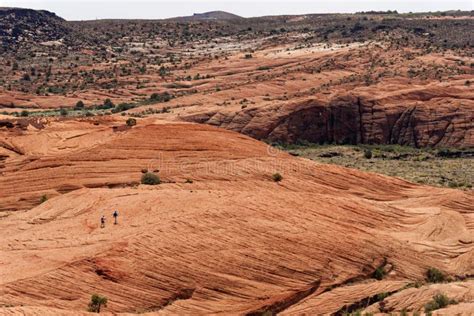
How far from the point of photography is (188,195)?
1234 inches

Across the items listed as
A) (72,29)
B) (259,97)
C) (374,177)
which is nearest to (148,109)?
(259,97)

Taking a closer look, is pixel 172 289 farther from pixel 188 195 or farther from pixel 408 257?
pixel 408 257

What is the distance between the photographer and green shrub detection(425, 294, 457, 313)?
24.5 meters

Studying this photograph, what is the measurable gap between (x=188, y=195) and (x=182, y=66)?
78.9 metres

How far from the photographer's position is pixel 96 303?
23.9m

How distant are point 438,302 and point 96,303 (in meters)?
→ 10.9

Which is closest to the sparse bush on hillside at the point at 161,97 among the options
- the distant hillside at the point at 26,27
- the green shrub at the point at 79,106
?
the green shrub at the point at 79,106

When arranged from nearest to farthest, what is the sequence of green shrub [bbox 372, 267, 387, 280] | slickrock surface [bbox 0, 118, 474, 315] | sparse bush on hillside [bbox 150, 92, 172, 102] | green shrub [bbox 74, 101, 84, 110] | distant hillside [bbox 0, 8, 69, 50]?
slickrock surface [bbox 0, 118, 474, 315] → green shrub [bbox 372, 267, 387, 280] → green shrub [bbox 74, 101, 84, 110] → sparse bush on hillside [bbox 150, 92, 172, 102] → distant hillside [bbox 0, 8, 69, 50]

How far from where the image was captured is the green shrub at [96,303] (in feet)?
78.1

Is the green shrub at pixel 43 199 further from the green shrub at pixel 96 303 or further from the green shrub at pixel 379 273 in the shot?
the green shrub at pixel 379 273

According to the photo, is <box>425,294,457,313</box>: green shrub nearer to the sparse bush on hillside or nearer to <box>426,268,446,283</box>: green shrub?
<box>426,268,446,283</box>: green shrub

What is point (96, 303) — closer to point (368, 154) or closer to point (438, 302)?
point (438, 302)

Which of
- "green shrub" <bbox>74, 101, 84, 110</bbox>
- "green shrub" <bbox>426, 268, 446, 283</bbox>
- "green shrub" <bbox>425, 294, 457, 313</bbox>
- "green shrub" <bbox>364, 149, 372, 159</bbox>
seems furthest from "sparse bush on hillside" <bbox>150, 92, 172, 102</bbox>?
"green shrub" <bbox>425, 294, 457, 313</bbox>

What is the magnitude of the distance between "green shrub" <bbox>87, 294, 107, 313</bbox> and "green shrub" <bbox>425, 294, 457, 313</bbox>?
10.2m
